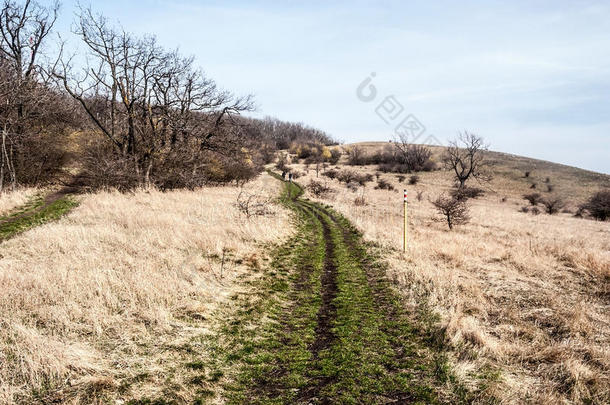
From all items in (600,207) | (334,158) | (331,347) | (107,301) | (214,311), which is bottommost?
(331,347)

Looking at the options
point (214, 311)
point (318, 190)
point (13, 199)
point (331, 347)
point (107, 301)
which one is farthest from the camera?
point (318, 190)

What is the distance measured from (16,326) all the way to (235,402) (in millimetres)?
3472

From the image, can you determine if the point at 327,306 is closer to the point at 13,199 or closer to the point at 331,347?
the point at 331,347

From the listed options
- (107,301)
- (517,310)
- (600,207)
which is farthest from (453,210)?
(600,207)

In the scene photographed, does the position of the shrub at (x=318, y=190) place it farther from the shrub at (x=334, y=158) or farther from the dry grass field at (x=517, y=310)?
the shrub at (x=334, y=158)

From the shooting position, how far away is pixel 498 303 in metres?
7.46

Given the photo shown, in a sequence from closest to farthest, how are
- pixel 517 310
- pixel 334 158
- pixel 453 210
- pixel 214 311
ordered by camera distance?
1. pixel 214 311
2. pixel 517 310
3. pixel 453 210
4. pixel 334 158

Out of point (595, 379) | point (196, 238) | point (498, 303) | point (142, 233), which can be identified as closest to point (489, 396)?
point (595, 379)

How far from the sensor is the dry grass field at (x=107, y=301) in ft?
12.6

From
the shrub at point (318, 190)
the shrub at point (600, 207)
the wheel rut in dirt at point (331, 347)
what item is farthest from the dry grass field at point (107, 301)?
the shrub at point (600, 207)

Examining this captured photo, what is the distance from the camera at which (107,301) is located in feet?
19.0

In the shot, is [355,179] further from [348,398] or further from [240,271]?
[348,398]

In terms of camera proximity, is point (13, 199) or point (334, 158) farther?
point (334, 158)

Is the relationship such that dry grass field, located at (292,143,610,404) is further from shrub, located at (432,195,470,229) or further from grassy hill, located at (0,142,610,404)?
shrub, located at (432,195,470,229)
